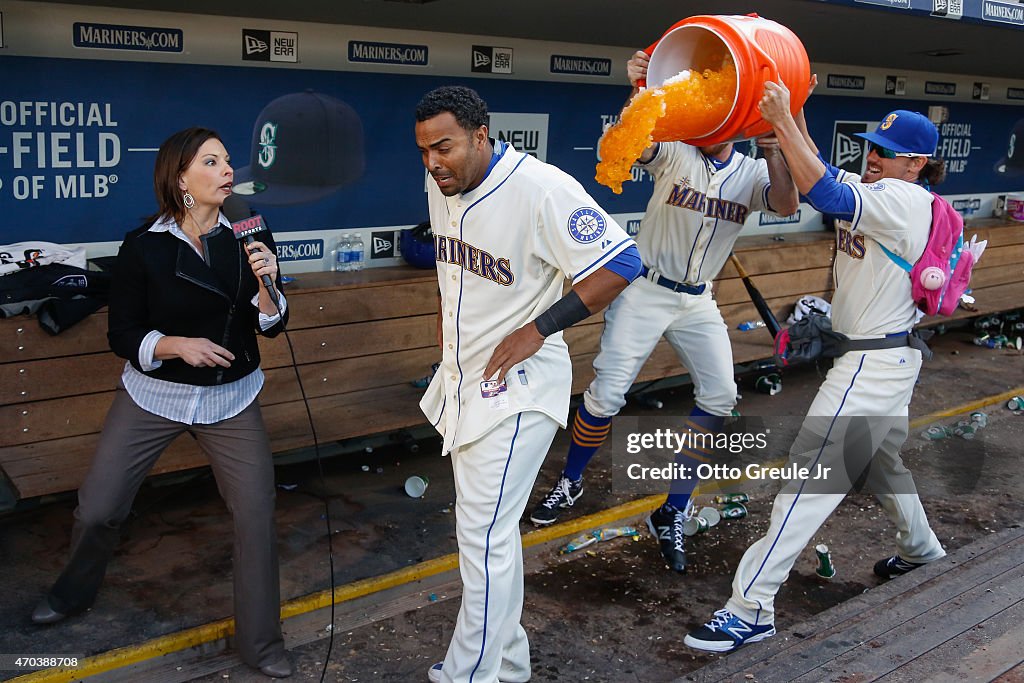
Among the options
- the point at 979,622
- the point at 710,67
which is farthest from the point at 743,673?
the point at 710,67

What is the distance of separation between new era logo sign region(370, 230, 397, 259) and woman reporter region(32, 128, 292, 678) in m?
2.05

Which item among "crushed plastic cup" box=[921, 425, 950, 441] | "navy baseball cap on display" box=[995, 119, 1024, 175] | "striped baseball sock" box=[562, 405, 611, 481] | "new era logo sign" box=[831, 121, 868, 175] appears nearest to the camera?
"striped baseball sock" box=[562, 405, 611, 481]

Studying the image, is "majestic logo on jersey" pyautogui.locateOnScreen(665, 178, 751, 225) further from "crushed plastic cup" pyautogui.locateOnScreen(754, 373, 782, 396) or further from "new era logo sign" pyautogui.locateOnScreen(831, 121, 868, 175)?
"new era logo sign" pyautogui.locateOnScreen(831, 121, 868, 175)

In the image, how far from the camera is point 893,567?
438cm

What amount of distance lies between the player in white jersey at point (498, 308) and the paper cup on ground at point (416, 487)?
1.81 meters

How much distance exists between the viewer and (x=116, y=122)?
4.49 metres

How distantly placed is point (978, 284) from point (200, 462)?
684cm

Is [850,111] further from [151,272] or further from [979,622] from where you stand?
[151,272]

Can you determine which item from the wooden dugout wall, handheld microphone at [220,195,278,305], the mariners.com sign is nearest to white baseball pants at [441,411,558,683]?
handheld microphone at [220,195,278,305]

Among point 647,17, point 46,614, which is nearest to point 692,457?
point 647,17

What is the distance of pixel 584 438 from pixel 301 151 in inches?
80.2

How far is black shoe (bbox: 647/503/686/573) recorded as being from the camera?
14.7 feet

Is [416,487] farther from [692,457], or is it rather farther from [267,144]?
[267,144]

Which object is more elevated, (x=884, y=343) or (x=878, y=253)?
(x=878, y=253)
